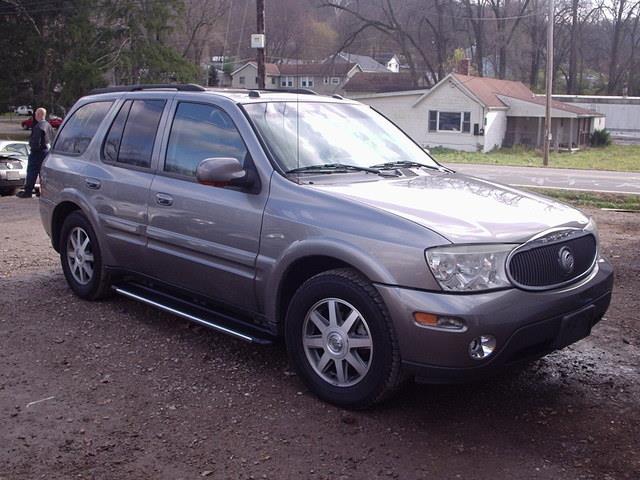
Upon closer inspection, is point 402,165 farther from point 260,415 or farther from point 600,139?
point 600,139

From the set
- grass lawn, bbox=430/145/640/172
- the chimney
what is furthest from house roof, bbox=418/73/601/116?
grass lawn, bbox=430/145/640/172

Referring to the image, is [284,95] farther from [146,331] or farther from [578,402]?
[578,402]

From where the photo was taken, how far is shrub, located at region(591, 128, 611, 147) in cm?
4912

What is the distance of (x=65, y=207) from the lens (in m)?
6.49

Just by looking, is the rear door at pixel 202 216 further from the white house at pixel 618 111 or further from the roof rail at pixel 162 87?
the white house at pixel 618 111

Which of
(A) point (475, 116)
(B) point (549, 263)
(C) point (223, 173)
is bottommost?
(B) point (549, 263)

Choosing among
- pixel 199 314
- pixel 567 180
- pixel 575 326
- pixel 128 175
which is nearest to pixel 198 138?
pixel 128 175

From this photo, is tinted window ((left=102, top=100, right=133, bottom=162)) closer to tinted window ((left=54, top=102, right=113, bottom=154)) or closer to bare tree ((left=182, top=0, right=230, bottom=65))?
tinted window ((left=54, top=102, right=113, bottom=154))

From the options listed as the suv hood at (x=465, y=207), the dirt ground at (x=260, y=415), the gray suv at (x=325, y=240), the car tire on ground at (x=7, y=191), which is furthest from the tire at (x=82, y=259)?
the car tire on ground at (x=7, y=191)

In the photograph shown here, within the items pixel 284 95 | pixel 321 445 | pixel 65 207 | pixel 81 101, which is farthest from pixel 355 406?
pixel 81 101

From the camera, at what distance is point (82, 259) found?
630 cm

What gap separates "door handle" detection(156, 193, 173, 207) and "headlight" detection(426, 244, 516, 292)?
7.05 feet

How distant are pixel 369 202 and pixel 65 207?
11.1 feet

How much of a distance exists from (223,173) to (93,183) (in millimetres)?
1908
